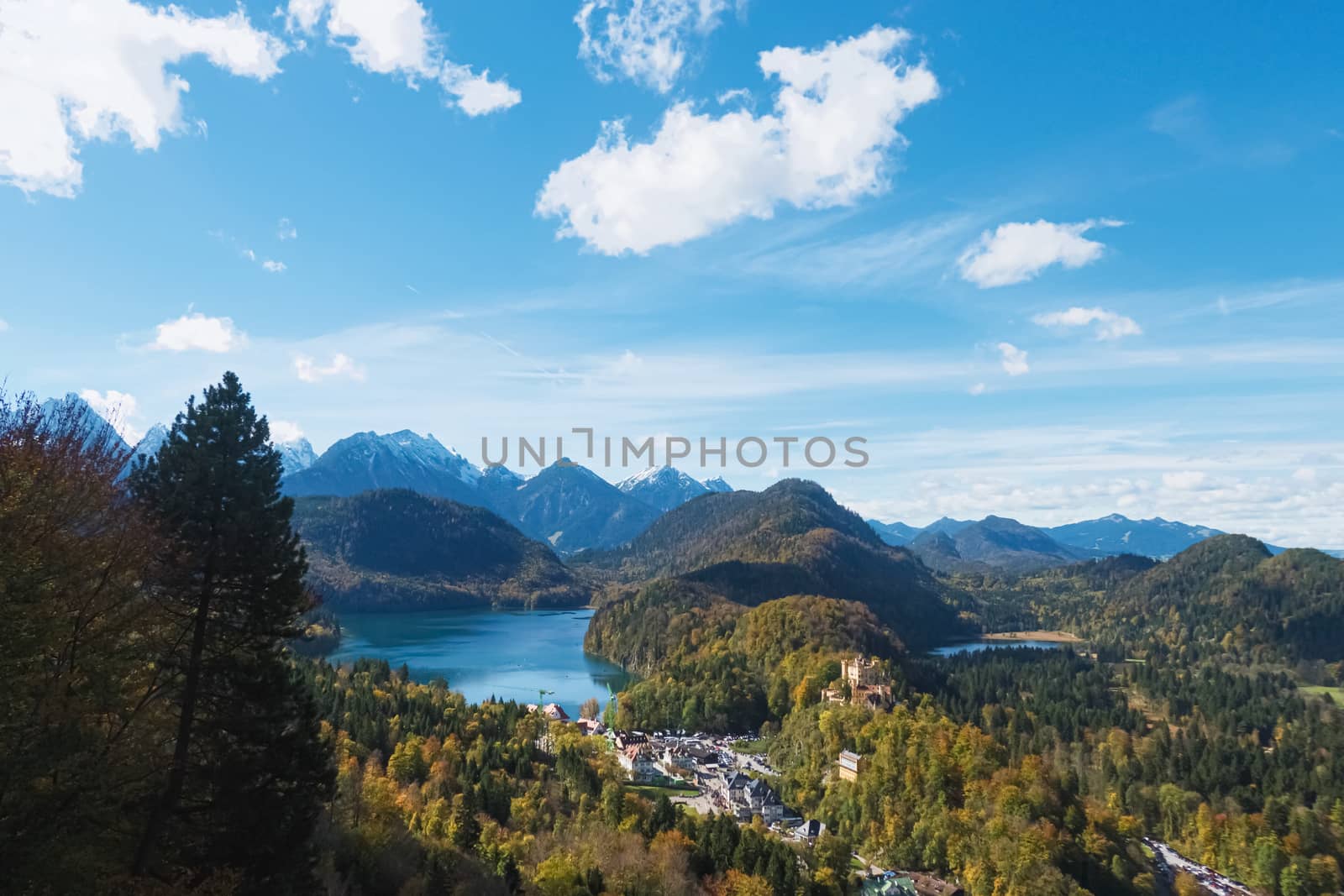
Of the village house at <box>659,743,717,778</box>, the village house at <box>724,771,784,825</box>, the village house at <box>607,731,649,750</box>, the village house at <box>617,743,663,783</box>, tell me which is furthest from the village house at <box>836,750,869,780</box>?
the village house at <box>607,731,649,750</box>

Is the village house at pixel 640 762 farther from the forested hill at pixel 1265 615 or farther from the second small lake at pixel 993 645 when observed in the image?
the forested hill at pixel 1265 615

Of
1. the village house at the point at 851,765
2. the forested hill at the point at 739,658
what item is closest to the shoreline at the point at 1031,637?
the forested hill at the point at 739,658

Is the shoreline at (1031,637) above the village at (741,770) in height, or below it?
below

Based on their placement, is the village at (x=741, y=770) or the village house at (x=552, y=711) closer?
the village at (x=741, y=770)

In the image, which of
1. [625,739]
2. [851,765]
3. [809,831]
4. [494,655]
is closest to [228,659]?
[809,831]

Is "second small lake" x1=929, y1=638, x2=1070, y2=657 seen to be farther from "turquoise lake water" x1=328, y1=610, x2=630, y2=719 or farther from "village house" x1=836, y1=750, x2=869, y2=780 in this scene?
"village house" x1=836, y1=750, x2=869, y2=780

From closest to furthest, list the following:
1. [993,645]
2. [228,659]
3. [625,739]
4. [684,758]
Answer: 1. [228,659]
2. [684,758]
3. [625,739]
4. [993,645]

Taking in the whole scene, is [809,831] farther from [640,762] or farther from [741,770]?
[640,762]
